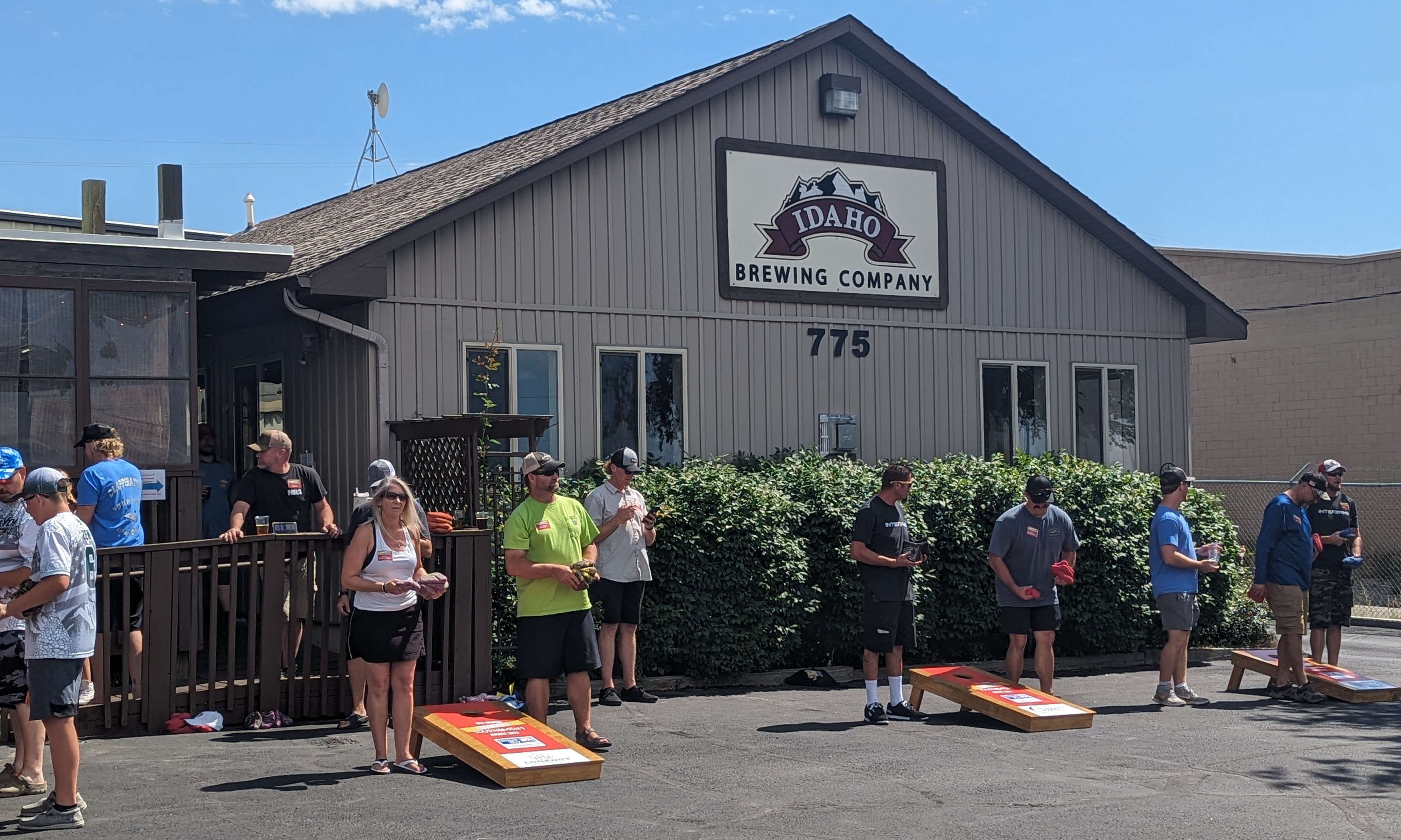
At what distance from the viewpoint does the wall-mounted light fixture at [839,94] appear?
52.2ft

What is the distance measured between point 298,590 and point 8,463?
113 inches

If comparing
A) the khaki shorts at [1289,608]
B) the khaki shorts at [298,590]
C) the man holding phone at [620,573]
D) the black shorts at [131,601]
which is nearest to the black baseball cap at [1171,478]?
the khaki shorts at [1289,608]

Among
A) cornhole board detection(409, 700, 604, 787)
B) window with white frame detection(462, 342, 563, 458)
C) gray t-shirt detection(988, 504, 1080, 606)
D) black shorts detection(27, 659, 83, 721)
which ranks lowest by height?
cornhole board detection(409, 700, 604, 787)

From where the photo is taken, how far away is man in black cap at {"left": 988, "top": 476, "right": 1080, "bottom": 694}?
36.5ft

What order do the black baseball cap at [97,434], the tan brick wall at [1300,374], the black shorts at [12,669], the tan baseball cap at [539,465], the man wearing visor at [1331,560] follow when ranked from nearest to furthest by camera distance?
the black shorts at [12,669] < the tan baseball cap at [539,465] < the black baseball cap at [97,434] < the man wearing visor at [1331,560] < the tan brick wall at [1300,374]

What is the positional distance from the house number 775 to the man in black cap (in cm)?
491

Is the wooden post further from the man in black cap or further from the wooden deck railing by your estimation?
the man in black cap

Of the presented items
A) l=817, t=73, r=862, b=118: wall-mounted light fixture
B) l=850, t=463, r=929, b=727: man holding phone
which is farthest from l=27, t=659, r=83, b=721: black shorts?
l=817, t=73, r=862, b=118: wall-mounted light fixture

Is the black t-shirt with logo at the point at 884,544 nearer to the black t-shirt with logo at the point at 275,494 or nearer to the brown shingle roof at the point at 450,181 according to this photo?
the black t-shirt with logo at the point at 275,494

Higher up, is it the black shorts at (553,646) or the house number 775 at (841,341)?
the house number 775 at (841,341)

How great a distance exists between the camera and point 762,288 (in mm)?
15461

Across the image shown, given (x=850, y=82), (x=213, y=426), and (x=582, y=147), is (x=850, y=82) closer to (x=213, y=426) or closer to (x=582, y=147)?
(x=582, y=147)

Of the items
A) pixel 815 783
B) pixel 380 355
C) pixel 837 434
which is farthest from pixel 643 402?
pixel 815 783

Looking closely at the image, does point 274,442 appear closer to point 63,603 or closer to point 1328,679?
point 63,603
